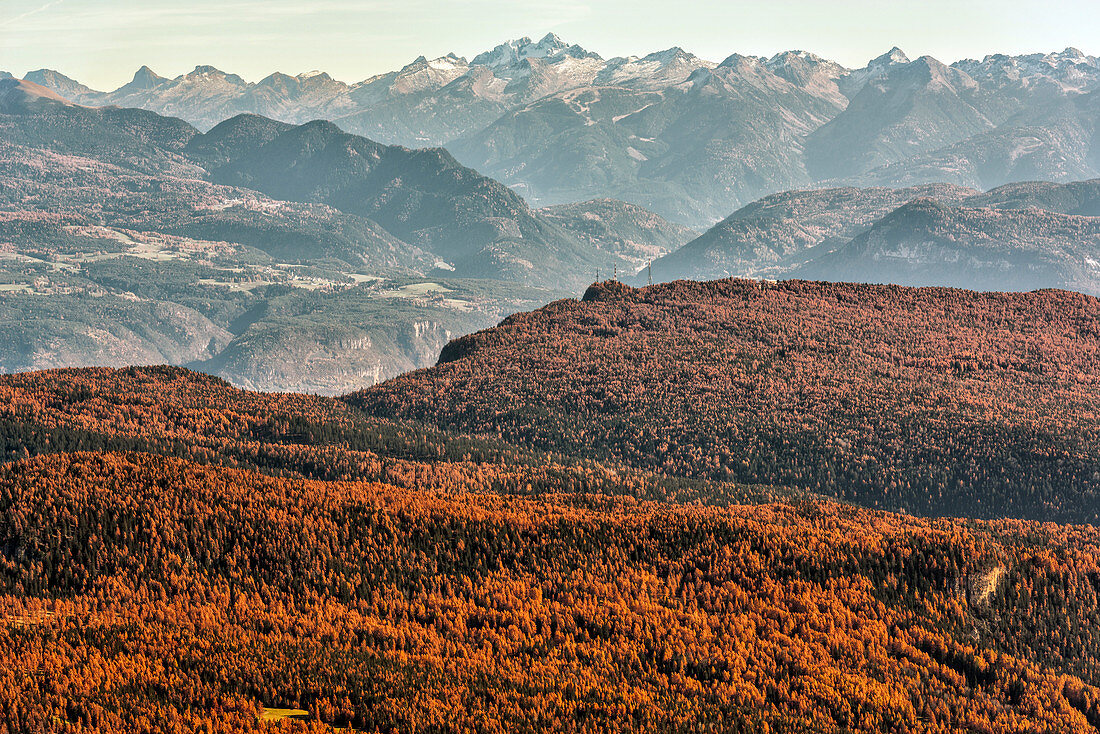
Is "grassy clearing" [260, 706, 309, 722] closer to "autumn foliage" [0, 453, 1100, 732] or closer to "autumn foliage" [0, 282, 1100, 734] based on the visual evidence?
"autumn foliage" [0, 282, 1100, 734]

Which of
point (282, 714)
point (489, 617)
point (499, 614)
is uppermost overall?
point (499, 614)

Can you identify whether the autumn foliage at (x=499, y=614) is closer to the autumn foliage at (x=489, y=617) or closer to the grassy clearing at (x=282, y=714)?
the autumn foliage at (x=489, y=617)

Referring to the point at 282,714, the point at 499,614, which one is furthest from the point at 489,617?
the point at 282,714

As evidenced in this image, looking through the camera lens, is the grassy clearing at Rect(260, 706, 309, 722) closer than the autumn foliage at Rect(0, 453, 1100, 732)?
Yes

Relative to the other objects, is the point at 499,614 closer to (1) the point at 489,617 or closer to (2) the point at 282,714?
(1) the point at 489,617

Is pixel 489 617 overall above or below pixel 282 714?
above

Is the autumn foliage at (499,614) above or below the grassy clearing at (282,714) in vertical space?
above

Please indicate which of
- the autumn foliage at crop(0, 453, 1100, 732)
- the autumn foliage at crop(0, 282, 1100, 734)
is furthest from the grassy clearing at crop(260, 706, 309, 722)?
the autumn foliage at crop(0, 453, 1100, 732)

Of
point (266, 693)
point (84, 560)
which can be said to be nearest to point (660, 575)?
point (266, 693)

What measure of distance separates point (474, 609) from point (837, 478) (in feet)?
415

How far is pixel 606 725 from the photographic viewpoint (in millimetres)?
42156

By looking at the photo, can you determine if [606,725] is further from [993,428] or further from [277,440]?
[993,428]

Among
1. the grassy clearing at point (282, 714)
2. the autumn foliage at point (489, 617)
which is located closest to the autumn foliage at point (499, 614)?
the autumn foliage at point (489, 617)

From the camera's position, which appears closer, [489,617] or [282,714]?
[282,714]
